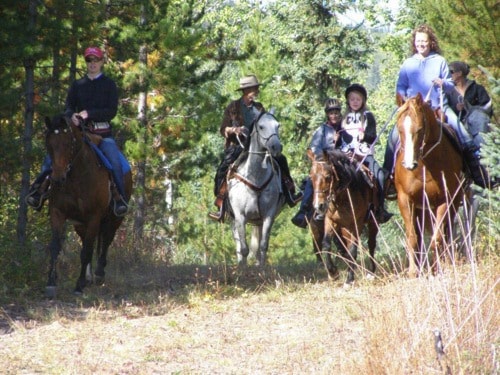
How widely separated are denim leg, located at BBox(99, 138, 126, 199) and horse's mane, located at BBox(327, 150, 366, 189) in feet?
9.21

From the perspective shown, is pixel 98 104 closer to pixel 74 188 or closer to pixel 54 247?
pixel 74 188

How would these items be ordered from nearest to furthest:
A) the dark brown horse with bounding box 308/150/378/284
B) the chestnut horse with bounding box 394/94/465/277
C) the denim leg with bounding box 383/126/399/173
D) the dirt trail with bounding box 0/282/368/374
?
the dirt trail with bounding box 0/282/368/374 < the chestnut horse with bounding box 394/94/465/277 < the dark brown horse with bounding box 308/150/378/284 < the denim leg with bounding box 383/126/399/173

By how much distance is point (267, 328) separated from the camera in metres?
9.15

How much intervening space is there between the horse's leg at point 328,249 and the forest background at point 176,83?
5.54ft

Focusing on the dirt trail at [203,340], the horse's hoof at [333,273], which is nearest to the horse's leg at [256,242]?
the horse's hoof at [333,273]

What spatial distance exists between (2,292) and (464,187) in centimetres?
551

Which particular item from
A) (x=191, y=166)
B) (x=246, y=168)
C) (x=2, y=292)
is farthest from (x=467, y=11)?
(x=2, y=292)

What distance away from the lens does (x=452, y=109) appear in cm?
1222

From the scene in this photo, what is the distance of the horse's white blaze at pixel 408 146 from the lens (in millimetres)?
10625

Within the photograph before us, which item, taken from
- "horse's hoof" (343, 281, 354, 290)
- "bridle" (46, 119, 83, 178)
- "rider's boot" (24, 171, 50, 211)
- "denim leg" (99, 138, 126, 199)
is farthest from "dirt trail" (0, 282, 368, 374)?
"denim leg" (99, 138, 126, 199)

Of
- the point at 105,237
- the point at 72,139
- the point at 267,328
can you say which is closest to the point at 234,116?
the point at 105,237

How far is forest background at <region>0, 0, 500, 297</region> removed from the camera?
13788 mm

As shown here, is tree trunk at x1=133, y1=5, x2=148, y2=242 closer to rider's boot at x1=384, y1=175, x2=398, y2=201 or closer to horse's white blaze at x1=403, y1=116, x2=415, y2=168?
rider's boot at x1=384, y1=175, x2=398, y2=201

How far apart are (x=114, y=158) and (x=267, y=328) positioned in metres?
4.29
